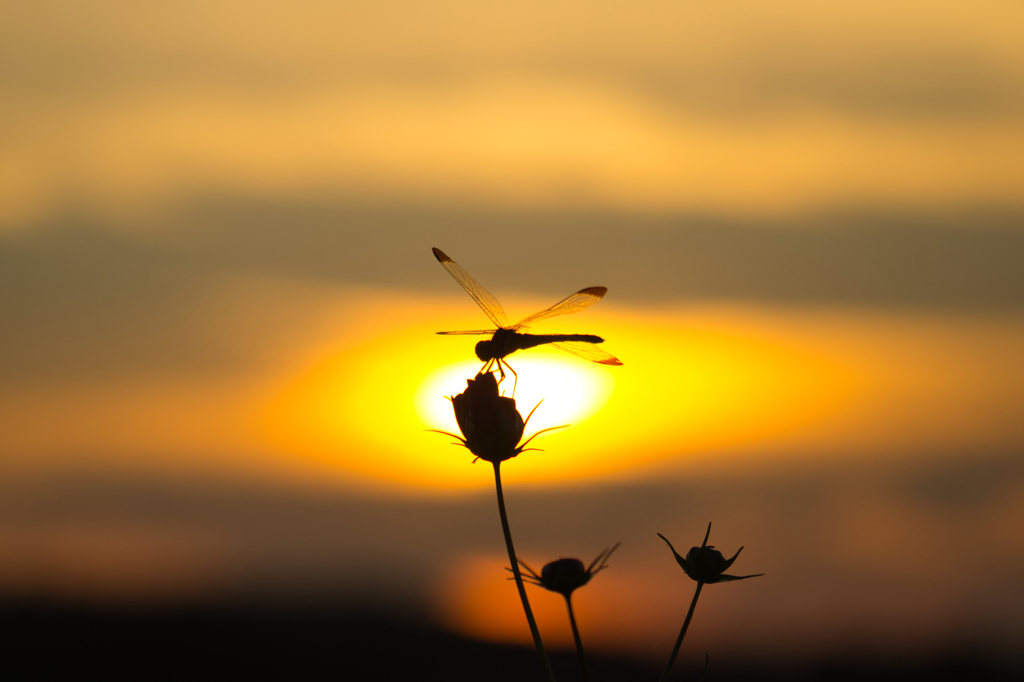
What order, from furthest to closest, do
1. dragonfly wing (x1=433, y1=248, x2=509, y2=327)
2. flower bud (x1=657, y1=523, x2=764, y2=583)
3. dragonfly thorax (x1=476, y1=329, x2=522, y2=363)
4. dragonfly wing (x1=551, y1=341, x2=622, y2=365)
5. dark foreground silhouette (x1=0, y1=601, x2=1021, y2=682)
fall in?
dark foreground silhouette (x1=0, y1=601, x2=1021, y2=682) → dragonfly wing (x1=551, y1=341, x2=622, y2=365) → dragonfly wing (x1=433, y1=248, x2=509, y2=327) → dragonfly thorax (x1=476, y1=329, x2=522, y2=363) → flower bud (x1=657, y1=523, x2=764, y2=583)

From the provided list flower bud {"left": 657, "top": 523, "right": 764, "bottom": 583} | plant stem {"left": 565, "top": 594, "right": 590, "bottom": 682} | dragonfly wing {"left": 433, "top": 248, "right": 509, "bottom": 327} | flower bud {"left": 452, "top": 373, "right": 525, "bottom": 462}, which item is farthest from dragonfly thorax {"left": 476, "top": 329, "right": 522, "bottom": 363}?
plant stem {"left": 565, "top": 594, "right": 590, "bottom": 682}

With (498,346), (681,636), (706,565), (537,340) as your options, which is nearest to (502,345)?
(498,346)

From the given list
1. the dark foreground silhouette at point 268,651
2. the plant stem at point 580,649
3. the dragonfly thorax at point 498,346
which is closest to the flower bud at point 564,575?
the plant stem at point 580,649

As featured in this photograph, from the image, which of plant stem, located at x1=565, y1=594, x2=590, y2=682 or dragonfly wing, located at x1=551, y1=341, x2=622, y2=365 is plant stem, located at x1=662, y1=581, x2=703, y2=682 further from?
dragonfly wing, located at x1=551, y1=341, x2=622, y2=365

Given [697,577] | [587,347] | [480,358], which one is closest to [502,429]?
[697,577]

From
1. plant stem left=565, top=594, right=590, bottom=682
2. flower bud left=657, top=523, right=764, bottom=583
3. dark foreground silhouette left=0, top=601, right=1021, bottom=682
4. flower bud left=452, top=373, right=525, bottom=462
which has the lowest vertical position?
plant stem left=565, top=594, right=590, bottom=682

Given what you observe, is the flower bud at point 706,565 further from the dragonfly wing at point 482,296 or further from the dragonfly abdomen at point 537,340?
the dragonfly wing at point 482,296

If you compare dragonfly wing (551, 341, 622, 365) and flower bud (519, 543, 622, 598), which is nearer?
flower bud (519, 543, 622, 598)
